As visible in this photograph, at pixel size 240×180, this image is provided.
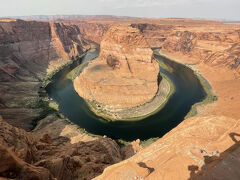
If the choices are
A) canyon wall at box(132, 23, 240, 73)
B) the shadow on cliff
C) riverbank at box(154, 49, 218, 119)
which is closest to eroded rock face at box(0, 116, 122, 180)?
the shadow on cliff

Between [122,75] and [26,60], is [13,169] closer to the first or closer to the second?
[122,75]

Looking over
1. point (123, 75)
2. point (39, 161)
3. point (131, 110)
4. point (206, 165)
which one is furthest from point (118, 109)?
point (206, 165)

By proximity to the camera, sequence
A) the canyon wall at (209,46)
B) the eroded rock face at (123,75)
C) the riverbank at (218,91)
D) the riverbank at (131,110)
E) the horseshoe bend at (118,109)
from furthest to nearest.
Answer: the canyon wall at (209,46)
the eroded rock face at (123,75)
the riverbank at (218,91)
the riverbank at (131,110)
the horseshoe bend at (118,109)

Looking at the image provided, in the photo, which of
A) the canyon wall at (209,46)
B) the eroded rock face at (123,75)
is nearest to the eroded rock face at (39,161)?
the eroded rock face at (123,75)

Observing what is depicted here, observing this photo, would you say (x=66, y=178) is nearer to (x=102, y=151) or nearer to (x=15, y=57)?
(x=102, y=151)

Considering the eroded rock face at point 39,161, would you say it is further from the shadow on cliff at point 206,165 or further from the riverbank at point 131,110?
the riverbank at point 131,110

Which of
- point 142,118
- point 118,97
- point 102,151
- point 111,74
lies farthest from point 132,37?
point 102,151

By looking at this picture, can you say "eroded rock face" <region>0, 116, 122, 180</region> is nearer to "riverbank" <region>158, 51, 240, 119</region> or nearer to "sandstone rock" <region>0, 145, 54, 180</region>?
"sandstone rock" <region>0, 145, 54, 180</region>
